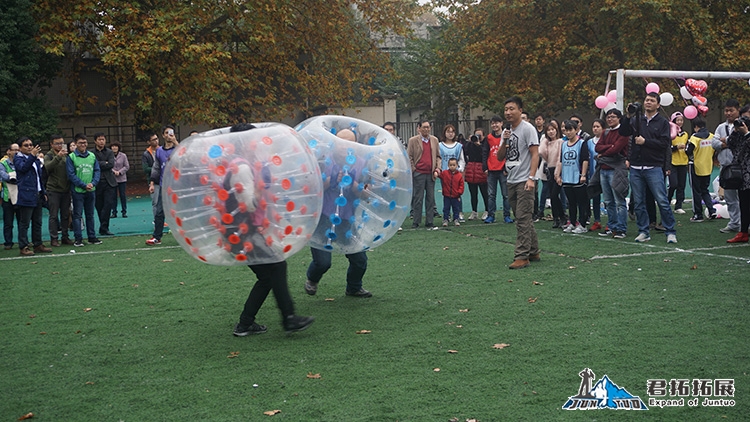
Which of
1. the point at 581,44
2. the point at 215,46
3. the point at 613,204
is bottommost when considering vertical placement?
the point at 613,204

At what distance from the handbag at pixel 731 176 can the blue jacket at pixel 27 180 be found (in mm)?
→ 10994

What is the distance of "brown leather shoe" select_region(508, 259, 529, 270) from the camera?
9.33m

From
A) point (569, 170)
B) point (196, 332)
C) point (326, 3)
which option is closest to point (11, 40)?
point (326, 3)

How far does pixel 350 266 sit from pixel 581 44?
28.1 meters

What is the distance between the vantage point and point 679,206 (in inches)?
603

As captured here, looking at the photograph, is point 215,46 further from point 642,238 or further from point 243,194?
point 243,194

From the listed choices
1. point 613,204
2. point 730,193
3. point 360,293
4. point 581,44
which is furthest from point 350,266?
point 581,44

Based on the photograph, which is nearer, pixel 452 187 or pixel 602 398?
pixel 602 398

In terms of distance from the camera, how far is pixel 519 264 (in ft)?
30.6

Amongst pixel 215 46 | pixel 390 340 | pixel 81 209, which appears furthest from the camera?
pixel 215 46

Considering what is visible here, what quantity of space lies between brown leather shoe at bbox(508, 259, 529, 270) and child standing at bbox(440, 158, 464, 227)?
16.9 ft

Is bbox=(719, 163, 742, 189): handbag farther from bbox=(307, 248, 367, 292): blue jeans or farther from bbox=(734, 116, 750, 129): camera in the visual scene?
bbox=(307, 248, 367, 292): blue jeans

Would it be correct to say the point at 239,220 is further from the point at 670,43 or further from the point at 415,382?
the point at 670,43

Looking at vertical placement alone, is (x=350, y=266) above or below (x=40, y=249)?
above
